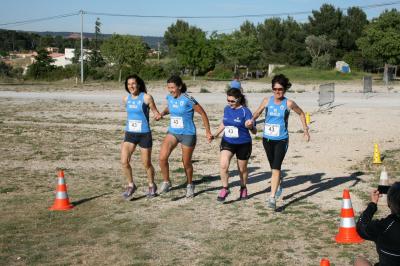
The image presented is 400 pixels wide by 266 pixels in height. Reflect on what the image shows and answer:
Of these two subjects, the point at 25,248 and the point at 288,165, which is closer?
the point at 25,248

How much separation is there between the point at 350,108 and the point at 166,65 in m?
46.1

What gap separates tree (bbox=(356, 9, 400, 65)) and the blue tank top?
49.3m

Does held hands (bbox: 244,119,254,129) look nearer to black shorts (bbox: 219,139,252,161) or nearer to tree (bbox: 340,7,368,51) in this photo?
black shorts (bbox: 219,139,252,161)

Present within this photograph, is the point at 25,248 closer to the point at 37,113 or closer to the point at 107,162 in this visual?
the point at 107,162

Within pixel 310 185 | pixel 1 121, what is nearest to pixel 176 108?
pixel 310 185

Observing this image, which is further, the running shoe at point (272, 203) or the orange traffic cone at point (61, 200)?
the orange traffic cone at point (61, 200)

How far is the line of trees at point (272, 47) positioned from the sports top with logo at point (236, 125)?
49.2m

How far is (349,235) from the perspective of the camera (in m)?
6.36

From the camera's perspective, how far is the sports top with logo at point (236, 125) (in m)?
8.15

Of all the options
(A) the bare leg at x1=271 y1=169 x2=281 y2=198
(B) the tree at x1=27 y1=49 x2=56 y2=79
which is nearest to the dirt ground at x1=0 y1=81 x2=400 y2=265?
(A) the bare leg at x1=271 y1=169 x2=281 y2=198

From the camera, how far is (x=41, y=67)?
69750 millimetres

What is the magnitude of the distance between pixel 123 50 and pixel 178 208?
52.8 metres

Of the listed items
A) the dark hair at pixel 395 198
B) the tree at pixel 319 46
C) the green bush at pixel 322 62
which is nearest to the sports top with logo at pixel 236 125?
the dark hair at pixel 395 198

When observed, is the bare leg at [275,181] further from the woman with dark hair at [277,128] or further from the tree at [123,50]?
the tree at [123,50]
